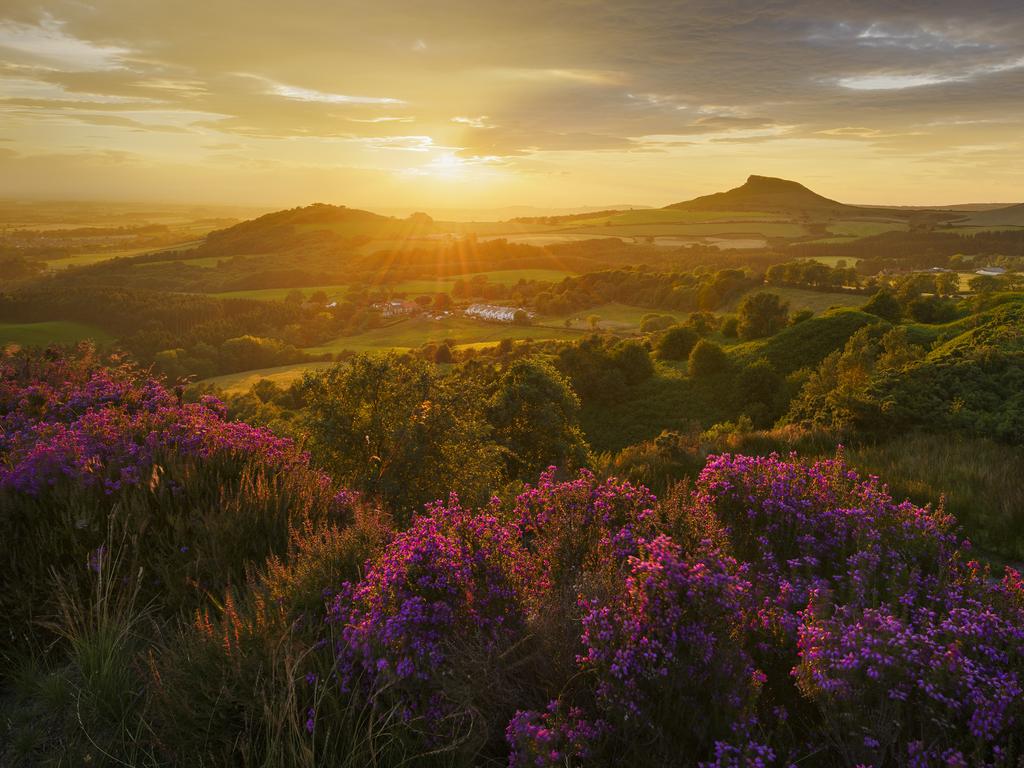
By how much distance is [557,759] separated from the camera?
8.11 ft

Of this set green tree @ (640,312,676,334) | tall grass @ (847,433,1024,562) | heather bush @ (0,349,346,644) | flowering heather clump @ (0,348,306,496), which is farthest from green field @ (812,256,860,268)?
heather bush @ (0,349,346,644)

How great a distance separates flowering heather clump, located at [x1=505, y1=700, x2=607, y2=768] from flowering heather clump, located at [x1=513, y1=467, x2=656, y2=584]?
3.34ft

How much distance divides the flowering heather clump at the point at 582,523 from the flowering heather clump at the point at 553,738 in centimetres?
102

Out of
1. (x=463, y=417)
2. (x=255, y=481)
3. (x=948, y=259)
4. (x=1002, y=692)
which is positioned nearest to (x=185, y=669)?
(x=255, y=481)

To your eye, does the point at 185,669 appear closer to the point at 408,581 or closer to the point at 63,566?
the point at 408,581

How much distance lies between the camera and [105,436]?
6.16 metres

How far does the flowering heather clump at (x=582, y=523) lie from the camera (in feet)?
12.7

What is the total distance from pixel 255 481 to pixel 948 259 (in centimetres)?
14876

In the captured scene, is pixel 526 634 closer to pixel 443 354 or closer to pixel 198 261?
pixel 443 354

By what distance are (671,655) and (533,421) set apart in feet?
57.2

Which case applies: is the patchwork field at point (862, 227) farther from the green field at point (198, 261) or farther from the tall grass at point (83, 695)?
the tall grass at point (83, 695)

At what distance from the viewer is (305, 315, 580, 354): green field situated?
88.2m

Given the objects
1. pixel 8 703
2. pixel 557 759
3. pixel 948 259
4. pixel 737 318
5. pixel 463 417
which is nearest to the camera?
pixel 557 759

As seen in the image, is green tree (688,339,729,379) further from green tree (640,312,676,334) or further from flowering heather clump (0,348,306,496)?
flowering heather clump (0,348,306,496)
